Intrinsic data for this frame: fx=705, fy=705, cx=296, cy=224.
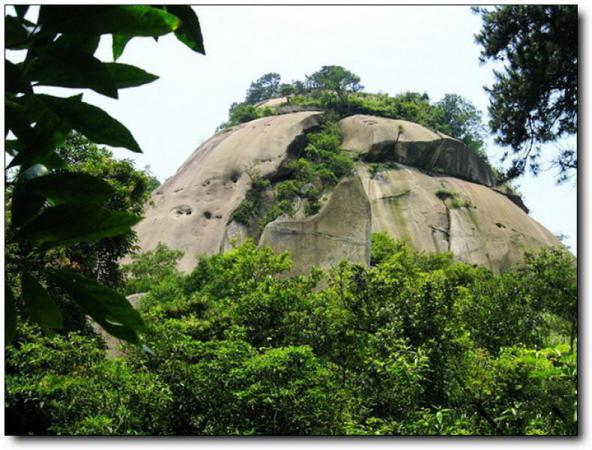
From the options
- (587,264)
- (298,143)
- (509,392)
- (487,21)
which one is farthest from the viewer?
(298,143)

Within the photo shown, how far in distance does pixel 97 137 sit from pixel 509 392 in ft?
16.5

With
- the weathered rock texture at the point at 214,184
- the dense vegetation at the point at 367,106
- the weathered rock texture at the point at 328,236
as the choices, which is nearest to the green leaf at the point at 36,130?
the weathered rock texture at the point at 328,236

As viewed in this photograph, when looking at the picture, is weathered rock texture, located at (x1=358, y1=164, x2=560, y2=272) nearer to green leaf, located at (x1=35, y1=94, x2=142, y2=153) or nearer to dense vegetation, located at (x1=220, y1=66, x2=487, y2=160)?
dense vegetation, located at (x1=220, y1=66, x2=487, y2=160)

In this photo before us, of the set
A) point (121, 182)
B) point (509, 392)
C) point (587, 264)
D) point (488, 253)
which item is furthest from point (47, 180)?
point (488, 253)

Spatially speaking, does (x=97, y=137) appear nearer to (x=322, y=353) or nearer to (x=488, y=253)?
(x=322, y=353)

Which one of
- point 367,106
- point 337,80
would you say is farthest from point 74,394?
point 337,80

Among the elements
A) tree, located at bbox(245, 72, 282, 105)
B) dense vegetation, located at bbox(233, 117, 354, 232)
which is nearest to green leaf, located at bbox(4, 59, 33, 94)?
dense vegetation, located at bbox(233, 117, 354, 232)

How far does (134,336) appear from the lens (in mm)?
354

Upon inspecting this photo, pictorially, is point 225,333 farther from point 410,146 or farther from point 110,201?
point 410,146

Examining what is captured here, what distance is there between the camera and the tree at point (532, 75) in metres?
4.21

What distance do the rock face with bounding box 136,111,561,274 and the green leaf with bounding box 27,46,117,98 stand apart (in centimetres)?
1466

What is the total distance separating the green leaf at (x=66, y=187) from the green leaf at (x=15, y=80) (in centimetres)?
5

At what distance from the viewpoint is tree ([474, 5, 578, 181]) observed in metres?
4.21

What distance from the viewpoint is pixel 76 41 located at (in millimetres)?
357
